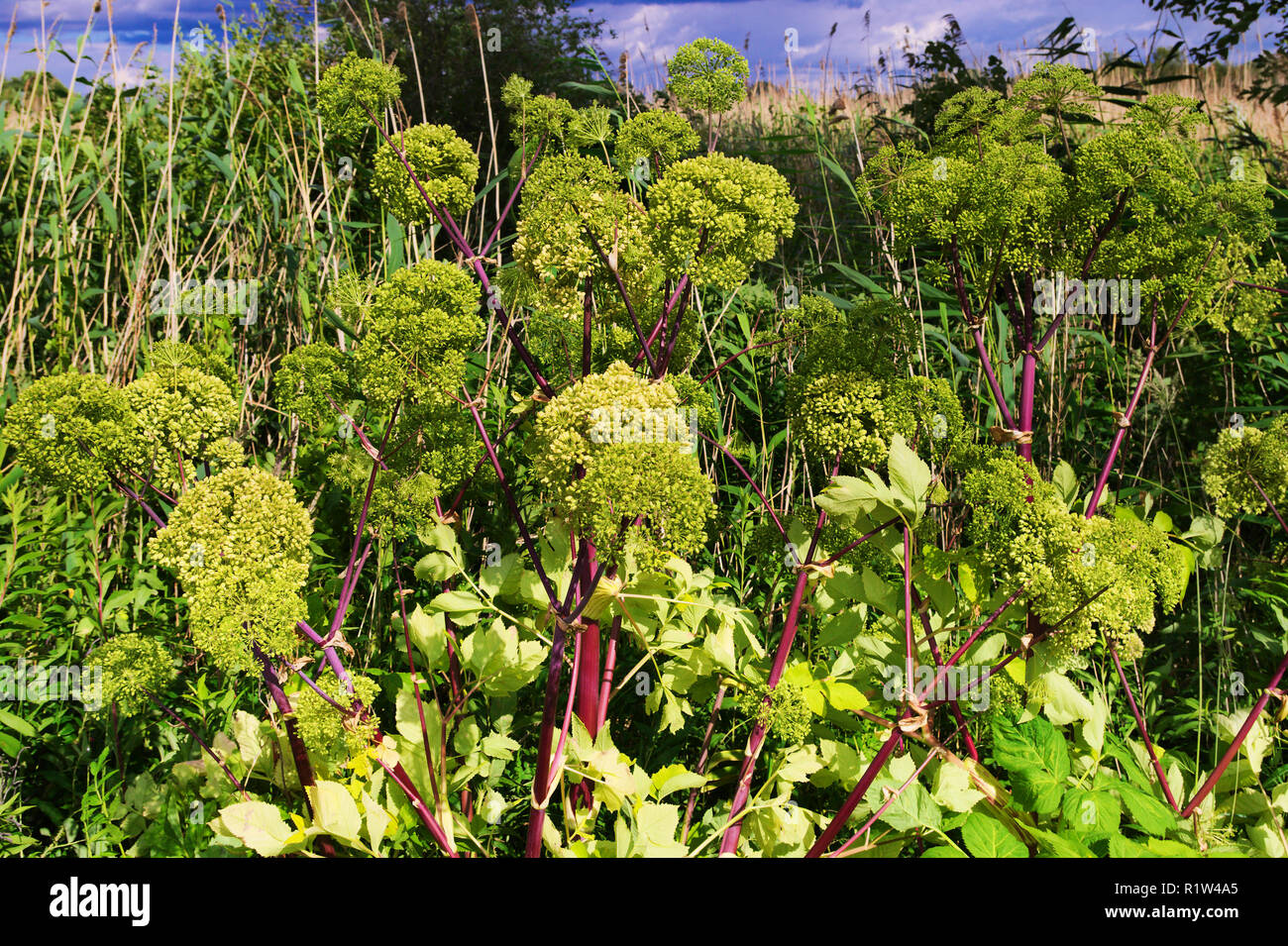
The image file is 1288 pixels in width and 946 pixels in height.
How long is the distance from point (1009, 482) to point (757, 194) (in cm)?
78

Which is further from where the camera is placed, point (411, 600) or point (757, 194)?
point (411, 600)

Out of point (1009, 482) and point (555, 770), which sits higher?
point (1009, 482)

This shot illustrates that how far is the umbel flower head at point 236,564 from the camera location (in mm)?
1584

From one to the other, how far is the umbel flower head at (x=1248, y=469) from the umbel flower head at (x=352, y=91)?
7.00ft

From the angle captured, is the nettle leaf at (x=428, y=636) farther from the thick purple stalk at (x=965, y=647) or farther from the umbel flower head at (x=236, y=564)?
the thick purple stalk at (x=965, y=647)

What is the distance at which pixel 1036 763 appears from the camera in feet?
6.66

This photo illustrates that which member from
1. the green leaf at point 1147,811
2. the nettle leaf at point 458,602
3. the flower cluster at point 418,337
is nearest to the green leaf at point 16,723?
the nettle leaf at point 458,602

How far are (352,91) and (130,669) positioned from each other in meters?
1.34

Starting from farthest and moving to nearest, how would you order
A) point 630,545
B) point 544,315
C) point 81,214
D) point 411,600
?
point 81,214 → point 411,600 → point 544,315 → point 630,545

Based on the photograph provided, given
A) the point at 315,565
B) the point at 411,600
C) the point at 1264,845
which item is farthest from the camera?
the point at 411,600

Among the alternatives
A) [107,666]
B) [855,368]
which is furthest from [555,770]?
[855,368]

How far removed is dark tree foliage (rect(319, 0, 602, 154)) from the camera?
6566 millimetres

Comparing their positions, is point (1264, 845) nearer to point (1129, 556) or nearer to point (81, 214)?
point (1129, 556)

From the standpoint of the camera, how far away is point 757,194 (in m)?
1.73
